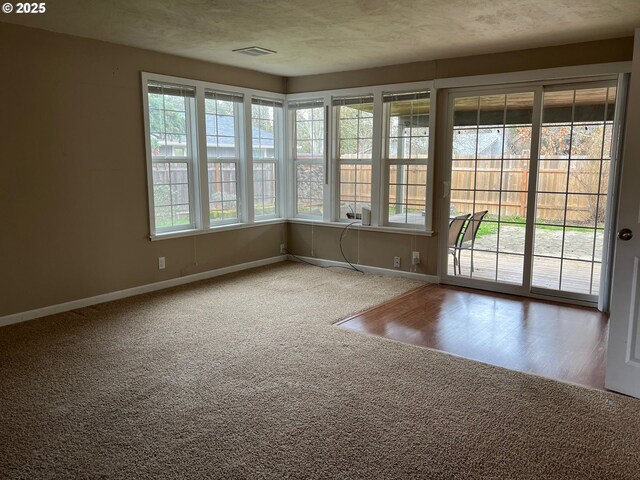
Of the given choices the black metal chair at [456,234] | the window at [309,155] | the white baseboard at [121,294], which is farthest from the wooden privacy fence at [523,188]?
the white baseboard at [121,294]

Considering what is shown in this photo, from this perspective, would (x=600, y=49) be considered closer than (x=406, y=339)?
No

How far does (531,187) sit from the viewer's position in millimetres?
4738

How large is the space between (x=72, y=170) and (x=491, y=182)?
402 cm

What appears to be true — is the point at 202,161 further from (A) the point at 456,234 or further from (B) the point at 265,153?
(A) the point at 456,234

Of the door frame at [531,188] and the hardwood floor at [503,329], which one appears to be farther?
the door frame at [531,188]

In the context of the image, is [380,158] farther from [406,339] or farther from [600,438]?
[600,438]

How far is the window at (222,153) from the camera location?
547cm

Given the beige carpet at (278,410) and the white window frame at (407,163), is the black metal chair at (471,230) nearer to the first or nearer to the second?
the white window frame at (407,163)

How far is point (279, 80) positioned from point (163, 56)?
68.9 inches

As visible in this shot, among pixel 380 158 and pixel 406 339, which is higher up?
pixel 380 158

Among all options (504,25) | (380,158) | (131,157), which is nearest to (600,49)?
(504,25)

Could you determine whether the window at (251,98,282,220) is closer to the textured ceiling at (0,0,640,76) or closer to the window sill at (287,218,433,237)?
the window sill at (287,218,433,237)

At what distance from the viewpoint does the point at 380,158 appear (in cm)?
563

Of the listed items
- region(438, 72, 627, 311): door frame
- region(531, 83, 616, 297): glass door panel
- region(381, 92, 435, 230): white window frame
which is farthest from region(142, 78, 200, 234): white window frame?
region(531, 83, 616, 297): glass door panel
